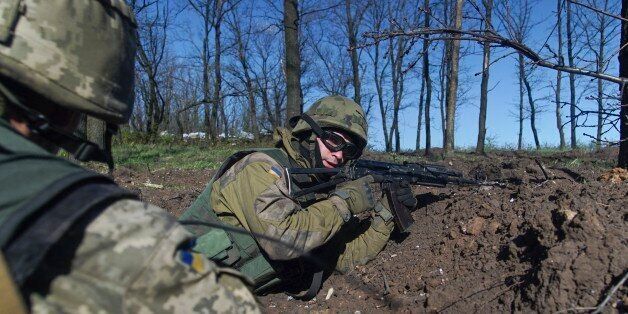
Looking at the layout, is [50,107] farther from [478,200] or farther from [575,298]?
[478,200]

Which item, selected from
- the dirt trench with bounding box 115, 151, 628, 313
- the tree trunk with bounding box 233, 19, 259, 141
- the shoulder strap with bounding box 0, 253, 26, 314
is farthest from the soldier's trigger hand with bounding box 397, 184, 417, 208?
the tree trunk with bounding box 233, 19, 259, 141

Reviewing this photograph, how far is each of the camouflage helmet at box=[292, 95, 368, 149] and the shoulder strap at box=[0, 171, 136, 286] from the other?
288cm

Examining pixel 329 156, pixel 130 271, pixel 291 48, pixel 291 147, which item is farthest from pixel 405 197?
pixel 291 48

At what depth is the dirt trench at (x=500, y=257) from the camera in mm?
2287

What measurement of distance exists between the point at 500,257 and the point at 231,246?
1.75m

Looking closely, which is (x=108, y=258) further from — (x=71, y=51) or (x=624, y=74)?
(x=624, y=74)

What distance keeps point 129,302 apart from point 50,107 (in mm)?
650

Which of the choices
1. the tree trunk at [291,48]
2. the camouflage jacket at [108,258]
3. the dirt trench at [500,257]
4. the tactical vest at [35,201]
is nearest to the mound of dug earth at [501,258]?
the dirt trench at [500,257]

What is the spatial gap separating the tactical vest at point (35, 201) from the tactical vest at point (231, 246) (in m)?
2.21

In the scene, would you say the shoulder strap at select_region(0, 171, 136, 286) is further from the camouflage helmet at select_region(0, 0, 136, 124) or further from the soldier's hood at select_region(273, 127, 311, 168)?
the soldier's hood at select_region(273, 127, 311, 168)

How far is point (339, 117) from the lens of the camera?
13.2 feet

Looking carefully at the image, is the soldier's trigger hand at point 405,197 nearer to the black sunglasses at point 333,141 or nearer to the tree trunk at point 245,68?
the black sunglasses at point 333,141

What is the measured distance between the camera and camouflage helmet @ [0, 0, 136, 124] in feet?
4.21

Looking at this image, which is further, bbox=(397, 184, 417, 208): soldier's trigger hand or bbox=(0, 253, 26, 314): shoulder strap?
bbox=(397, 184, 417, 208): soldier's trigger hand
